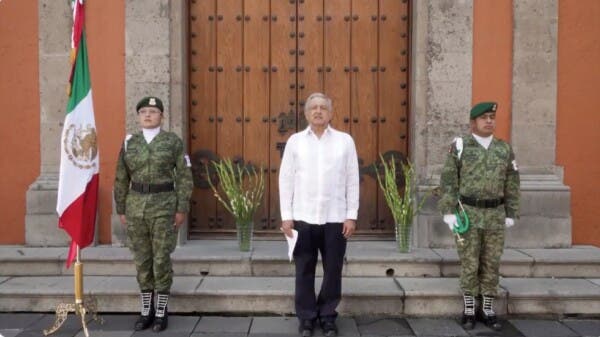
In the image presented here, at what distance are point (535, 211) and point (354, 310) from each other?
230cm

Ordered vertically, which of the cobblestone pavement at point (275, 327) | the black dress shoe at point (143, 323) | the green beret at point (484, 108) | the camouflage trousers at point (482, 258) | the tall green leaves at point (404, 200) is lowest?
the cobblestone pavement at point (275, 327)

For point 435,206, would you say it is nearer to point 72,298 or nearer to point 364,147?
point 364,147

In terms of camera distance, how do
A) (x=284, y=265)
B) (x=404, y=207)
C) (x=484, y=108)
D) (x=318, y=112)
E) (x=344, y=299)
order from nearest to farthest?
(x=318, y=112), (x=484, y=108), (x=344, y=299), (x=284, y=265), (x=404, y=207)

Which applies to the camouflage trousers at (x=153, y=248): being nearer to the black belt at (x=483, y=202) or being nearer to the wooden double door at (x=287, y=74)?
the wooden double door at (x=287, y=74)

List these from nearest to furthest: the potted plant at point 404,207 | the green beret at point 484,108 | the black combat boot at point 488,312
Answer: the green beret at point 484,108 → the black combat boot at point 488,312 → the potted plant at point 404,207

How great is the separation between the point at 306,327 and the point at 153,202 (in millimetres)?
1556

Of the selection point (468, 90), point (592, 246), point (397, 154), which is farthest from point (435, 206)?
point (592, 246)

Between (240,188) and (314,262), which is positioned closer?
(314,262)

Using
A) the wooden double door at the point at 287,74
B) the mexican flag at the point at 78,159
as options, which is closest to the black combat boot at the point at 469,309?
the wooden double door at the point at 287,74

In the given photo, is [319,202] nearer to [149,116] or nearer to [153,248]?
[153,248]

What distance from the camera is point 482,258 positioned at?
4.44m

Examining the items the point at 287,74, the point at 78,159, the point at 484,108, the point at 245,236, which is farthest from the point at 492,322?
the point at 78,159

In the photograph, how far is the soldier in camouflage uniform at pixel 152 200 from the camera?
4.31 meters

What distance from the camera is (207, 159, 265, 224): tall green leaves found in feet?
17.8
